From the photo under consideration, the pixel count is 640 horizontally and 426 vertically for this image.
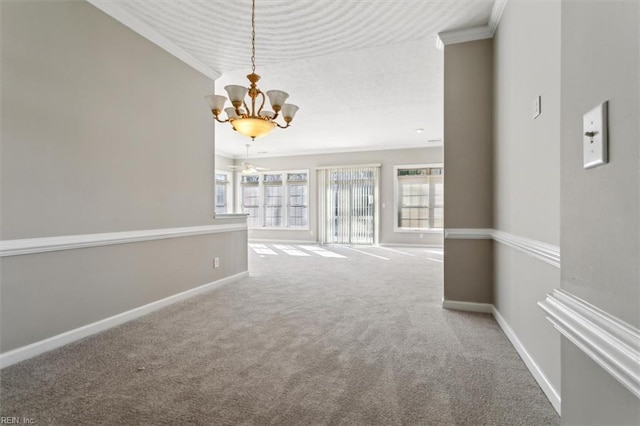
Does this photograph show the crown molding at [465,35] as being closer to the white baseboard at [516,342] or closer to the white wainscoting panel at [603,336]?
the white baseboard at [516,342]

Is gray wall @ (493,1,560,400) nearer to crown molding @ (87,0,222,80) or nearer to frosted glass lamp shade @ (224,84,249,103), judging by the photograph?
frosted glass lamp shade @ (224,84,249,103)

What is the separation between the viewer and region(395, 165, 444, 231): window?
8531 mm

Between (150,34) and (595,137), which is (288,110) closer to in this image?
(150,34)

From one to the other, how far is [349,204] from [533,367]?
7.39 m

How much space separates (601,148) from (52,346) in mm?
3198

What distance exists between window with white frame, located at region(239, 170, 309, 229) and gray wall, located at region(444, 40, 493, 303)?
669 centimetres

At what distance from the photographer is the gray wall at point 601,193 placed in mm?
495

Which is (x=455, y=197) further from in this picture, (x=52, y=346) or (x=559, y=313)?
(x=52, y=346)

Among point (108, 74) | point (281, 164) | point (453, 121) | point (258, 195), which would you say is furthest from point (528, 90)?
point (258, 195)

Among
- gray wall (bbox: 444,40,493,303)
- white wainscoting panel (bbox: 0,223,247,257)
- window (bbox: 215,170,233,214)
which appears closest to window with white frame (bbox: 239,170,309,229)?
window (bbox: 215,170,233,214)

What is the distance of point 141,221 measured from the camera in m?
3.12

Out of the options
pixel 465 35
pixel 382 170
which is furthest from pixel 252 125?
pixel 382 170

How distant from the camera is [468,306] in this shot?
3.16 m

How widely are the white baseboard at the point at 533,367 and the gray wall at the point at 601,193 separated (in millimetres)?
1170
